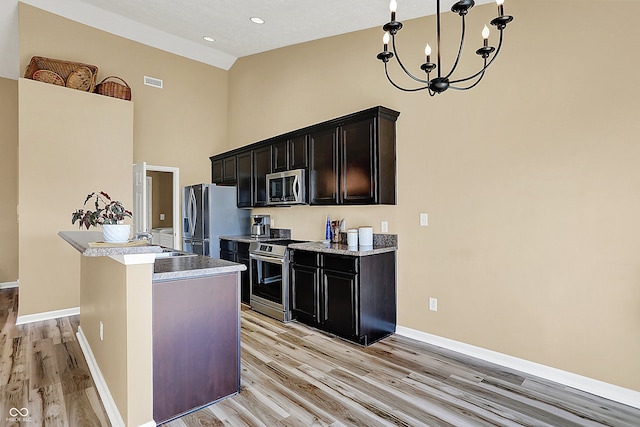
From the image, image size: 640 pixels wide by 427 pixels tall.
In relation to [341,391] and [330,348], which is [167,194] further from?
[341,391]

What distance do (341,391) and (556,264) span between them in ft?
6.12

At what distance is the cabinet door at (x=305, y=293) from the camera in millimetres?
3711

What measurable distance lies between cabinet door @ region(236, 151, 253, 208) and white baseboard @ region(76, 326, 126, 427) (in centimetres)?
263

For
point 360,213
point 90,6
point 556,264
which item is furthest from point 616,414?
point 90,6

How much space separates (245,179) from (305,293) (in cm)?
223

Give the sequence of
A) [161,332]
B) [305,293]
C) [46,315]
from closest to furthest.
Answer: [161,332]
[305,293]
[46,315]

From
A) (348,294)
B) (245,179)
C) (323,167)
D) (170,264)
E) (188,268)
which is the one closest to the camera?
(188,268)

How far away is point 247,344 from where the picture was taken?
3.38m

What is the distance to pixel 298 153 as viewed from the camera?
434 centimetres

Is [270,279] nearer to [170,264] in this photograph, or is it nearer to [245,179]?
[245,179]

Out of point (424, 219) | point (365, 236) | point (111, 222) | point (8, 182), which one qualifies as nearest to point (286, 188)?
point (365, 236)

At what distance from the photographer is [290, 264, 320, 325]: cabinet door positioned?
3711mm

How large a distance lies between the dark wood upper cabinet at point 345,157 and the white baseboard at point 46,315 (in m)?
2.76

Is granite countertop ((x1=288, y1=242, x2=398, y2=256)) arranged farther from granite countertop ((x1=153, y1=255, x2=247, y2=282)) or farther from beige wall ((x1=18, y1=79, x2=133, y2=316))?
beige wall ((x1=18, y1=79, x2=133, y2=316))
